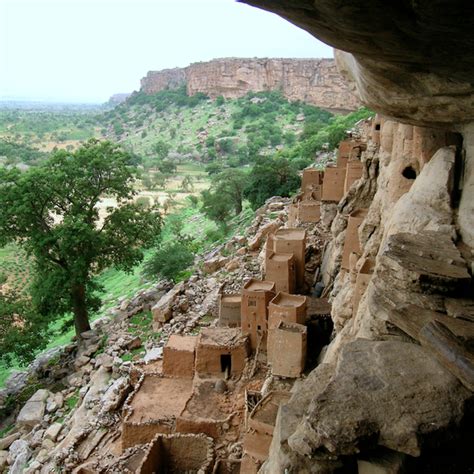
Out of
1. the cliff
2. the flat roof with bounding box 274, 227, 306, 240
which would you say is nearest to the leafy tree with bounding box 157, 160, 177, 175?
the cliff

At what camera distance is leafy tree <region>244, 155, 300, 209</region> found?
32469 mm

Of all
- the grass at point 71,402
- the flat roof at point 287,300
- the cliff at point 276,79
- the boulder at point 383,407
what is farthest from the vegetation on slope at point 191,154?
the boulder at point 383,407

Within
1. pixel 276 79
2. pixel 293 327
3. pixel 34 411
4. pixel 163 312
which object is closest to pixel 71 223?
pixel 163 312

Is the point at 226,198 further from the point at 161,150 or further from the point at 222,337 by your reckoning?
the point at 161,150

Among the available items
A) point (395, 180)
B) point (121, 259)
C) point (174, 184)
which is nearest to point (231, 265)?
point (121, 259)

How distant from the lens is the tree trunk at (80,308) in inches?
840

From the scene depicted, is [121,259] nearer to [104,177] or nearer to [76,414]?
[104,177]

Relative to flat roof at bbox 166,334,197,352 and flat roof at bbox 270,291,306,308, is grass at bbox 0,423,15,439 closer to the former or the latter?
flat roof at bbox 166,334,197,352

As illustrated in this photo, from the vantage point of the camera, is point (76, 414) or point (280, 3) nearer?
point (280, 3)

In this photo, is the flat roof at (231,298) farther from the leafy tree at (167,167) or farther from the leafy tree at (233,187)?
the leafy tree at (167,167)

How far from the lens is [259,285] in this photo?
1455 cm

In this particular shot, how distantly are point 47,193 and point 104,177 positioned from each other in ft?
8.05

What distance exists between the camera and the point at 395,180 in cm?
1168

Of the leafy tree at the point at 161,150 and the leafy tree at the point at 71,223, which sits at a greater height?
the leafy tree at the point at 71,223
